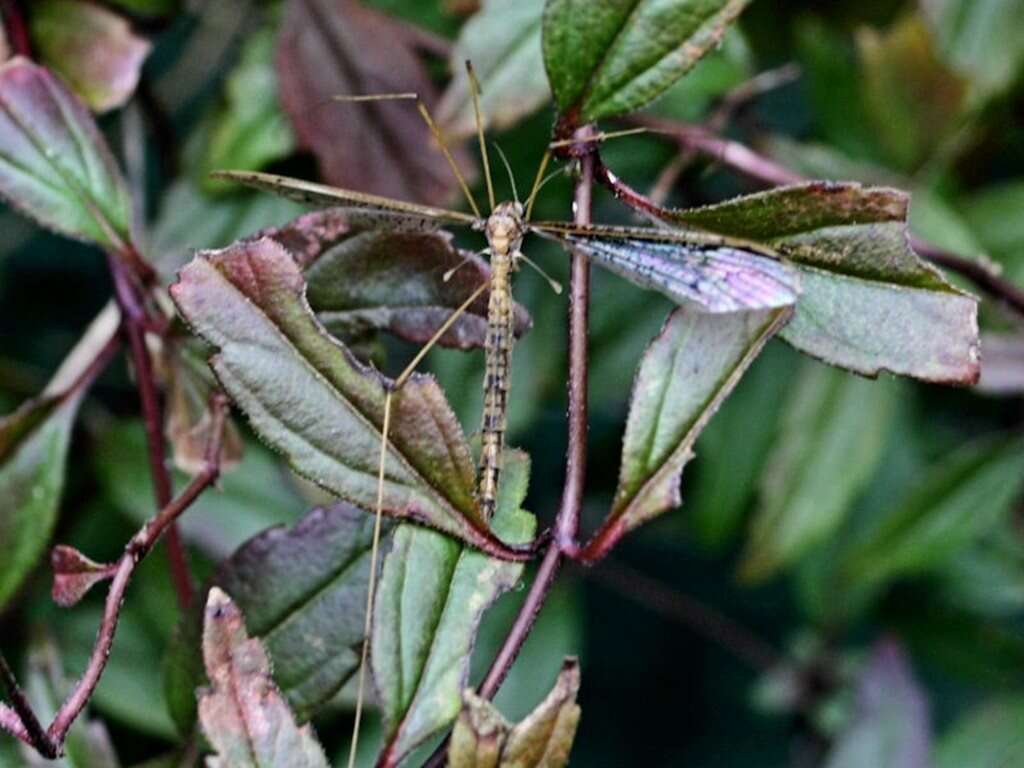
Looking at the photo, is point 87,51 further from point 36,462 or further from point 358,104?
point 36,462

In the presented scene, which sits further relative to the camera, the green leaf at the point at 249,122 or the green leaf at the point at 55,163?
the green leaf at the point at 249,122

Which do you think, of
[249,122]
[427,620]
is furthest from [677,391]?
[249,122]

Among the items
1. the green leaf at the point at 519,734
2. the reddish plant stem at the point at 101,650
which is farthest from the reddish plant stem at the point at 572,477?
the reddish plant stem at the point at 101,650

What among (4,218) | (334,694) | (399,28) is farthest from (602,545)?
(4,218)

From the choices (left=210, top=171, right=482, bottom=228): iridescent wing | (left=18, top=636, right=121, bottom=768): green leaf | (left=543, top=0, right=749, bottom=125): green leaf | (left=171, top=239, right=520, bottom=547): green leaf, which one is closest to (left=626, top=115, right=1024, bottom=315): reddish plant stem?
(left=543, top=0, right=749, bottom=125): green leaf

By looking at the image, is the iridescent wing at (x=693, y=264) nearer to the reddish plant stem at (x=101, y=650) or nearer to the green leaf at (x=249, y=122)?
the reddish plant stem at (x=101, y=650)
